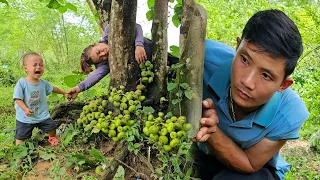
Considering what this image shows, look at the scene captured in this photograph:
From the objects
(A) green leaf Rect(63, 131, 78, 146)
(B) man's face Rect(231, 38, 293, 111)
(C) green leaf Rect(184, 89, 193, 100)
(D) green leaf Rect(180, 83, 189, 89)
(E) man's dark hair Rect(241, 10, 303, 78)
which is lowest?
(A) green leaf Rect(63, 131, 78, 146)

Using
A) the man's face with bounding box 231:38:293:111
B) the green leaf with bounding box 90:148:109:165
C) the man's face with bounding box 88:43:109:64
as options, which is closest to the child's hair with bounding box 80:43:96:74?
the man's face with bounding box 88:43:109:64

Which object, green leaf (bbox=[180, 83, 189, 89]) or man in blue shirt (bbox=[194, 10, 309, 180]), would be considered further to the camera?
green leaf (bbox=[180, 83, 189, 89])

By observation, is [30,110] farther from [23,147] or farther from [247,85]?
[247,85]

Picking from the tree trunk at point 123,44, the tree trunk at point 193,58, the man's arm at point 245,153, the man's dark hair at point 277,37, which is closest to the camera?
the man's dark hair at point 277,37

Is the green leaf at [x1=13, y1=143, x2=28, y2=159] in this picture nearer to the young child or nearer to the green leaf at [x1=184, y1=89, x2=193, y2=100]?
the young child

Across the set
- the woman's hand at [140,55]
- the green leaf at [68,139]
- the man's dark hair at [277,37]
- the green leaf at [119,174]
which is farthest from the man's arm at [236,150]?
the green leaf at [68,139]

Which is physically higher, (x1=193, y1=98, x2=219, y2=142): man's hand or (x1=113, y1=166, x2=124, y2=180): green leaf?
(x1=193, y1=98, x2=219, y2=142): man's hand

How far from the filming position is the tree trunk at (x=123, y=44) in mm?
2260

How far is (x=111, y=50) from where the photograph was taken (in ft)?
7.75

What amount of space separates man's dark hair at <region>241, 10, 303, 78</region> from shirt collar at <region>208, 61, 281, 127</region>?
0.95 feet

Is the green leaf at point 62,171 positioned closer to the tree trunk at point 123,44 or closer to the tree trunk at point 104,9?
the tree trunk at point 123,44

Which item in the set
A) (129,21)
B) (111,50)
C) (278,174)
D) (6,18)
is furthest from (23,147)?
(6,18)

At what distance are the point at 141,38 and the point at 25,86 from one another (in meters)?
1.09

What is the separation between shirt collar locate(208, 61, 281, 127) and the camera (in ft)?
6.26
